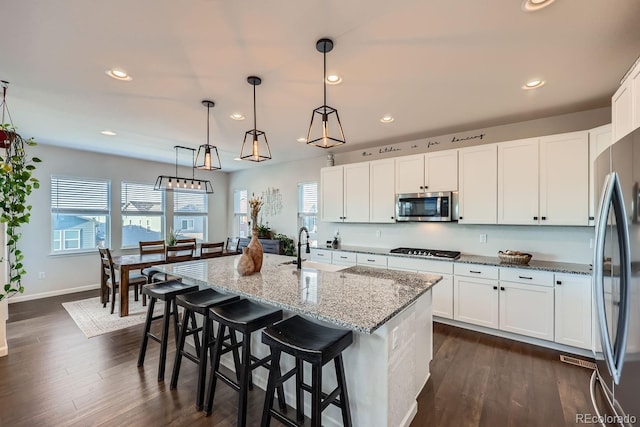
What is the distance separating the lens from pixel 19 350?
289 centimetres

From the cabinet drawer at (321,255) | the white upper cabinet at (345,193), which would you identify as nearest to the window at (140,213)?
the cabinet drawer at (321,255)

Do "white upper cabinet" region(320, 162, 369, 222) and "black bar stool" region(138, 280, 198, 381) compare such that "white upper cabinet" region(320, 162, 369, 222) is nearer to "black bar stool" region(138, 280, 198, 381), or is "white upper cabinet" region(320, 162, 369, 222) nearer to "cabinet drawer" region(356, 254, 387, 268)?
"cabinet drawer" region(356, 254, 387, 268)

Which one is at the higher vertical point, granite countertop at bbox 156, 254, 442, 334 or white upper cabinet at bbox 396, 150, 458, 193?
white upper cabinet at bbox 396, 150, 458, 193

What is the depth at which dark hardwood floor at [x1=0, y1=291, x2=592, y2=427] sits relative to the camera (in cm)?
196

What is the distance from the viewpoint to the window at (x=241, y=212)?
24.0 feet

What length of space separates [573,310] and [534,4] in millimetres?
2849

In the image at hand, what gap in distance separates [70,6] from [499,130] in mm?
4443

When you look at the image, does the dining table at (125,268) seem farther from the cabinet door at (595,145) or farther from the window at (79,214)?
the cabinet door at (595,145)

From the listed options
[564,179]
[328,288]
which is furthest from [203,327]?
[564,179]

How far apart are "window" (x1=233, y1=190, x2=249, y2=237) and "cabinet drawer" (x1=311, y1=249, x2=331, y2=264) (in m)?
2.89

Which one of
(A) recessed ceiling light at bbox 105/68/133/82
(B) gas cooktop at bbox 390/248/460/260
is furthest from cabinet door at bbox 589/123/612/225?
(A) recessed ceiling light at bbox 105/68/133/82

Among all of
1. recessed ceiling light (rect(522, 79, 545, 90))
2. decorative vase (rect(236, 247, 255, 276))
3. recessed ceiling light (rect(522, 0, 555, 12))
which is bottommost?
decorative vase (rect(236, 247, 255, 276))

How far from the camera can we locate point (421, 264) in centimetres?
371

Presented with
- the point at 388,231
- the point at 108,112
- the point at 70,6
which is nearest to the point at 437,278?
the point at 388,231
